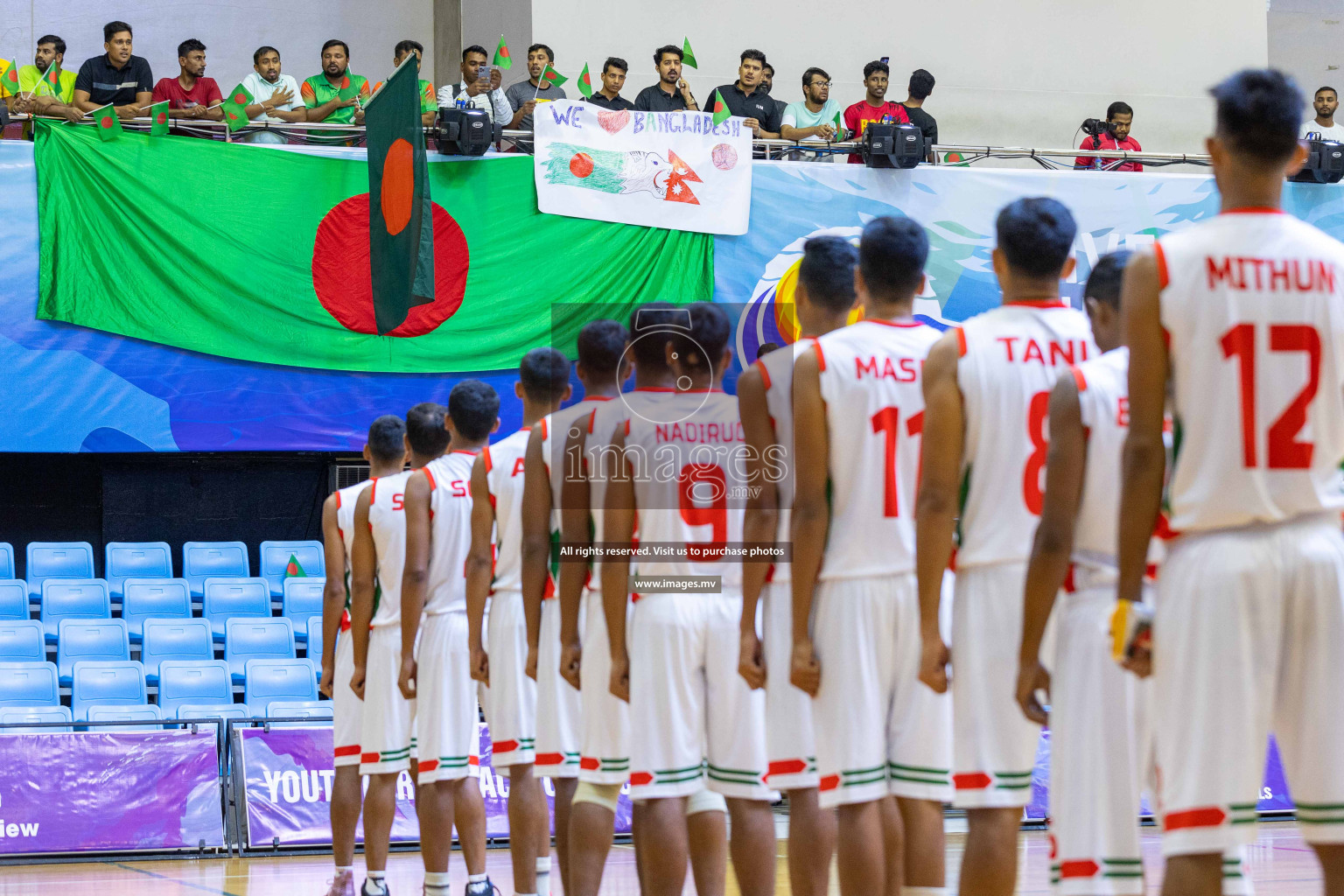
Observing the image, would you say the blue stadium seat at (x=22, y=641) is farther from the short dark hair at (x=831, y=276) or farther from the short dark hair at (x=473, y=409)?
the short dark hair at (x=831, y=276)

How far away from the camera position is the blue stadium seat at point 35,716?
891 centimetres

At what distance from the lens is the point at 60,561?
1228 centimetres

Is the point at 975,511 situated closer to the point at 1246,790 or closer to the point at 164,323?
the point at 1246,790

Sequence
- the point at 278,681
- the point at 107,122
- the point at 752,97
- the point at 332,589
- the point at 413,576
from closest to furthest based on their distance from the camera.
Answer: the point at 413,576 → the point at 332,589 → the point at 278,681 → the point at 107,122 → the point at 752,97

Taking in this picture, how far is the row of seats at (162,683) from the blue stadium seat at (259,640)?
31 centimetres

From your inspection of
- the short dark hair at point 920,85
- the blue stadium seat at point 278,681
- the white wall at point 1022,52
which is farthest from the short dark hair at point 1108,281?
the white wall at point 1022,52

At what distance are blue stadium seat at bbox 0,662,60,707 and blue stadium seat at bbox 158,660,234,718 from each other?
28.1 inches

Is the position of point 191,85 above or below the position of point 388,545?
above

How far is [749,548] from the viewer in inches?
170

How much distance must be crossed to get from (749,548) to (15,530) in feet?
38.7

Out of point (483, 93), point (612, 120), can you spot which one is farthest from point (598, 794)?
point (483, 93)

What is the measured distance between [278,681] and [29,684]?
1682 millimetres

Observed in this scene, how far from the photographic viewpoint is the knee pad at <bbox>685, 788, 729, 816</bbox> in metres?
4.80

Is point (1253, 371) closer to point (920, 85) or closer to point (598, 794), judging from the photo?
point (598, 794)
